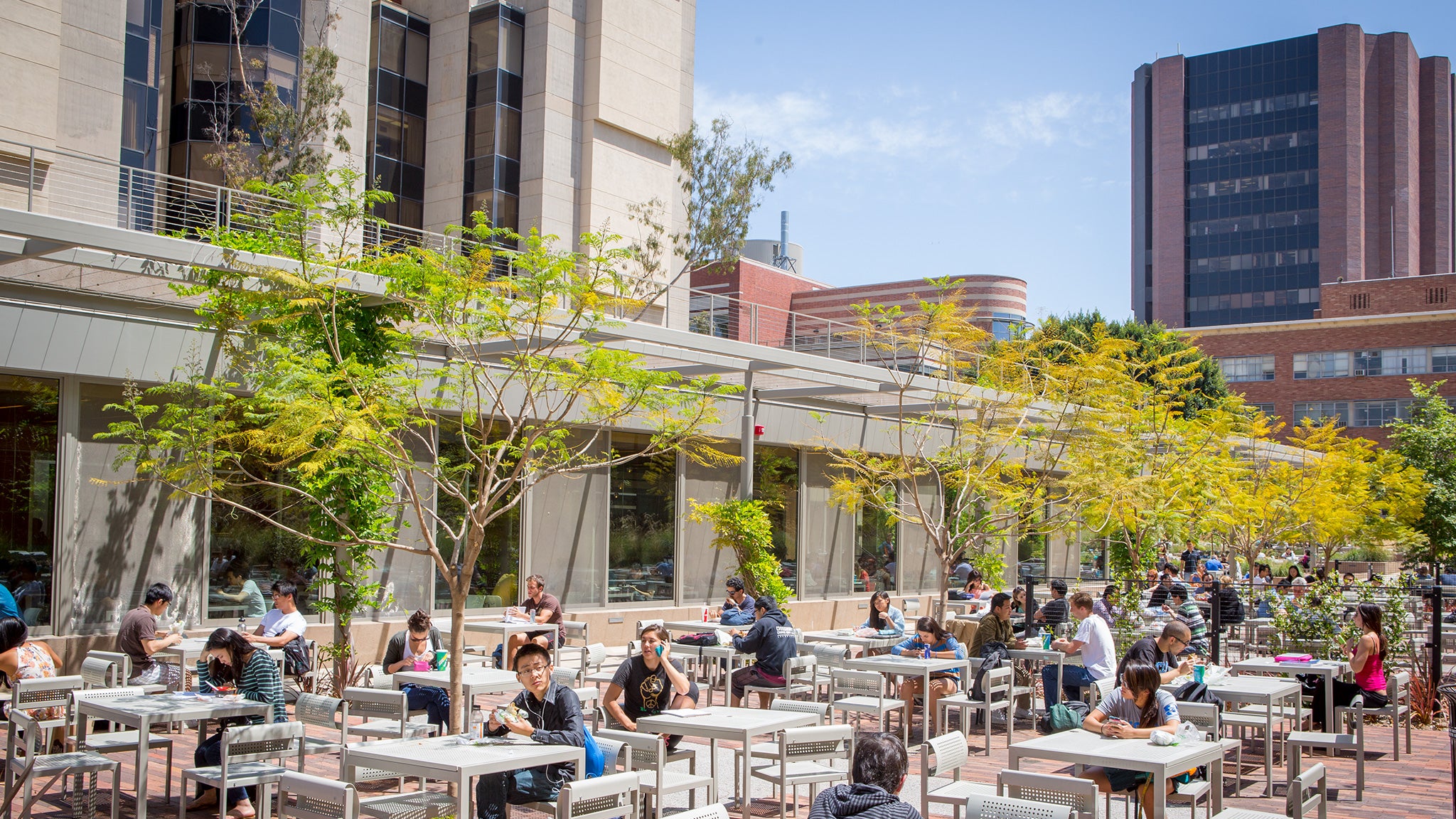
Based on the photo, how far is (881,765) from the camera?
5352mm

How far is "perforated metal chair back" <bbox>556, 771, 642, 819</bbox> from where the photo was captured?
5.92 metres

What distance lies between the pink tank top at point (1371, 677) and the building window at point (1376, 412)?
59.4 metres

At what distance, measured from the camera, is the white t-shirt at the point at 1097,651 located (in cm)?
1118

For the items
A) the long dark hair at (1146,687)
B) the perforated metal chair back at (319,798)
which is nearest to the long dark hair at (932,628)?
the long dark hair at (1146,687)

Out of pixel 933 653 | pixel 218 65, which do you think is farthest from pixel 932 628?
pixel 218 65

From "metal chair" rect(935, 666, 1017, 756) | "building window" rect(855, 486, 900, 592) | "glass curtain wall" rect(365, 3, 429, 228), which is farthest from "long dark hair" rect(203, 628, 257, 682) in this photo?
"glass curtain wall" rect(365, 3, 429, 228)

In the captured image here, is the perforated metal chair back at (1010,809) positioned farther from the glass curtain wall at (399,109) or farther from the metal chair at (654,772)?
the glass curtain wall at (399,109)

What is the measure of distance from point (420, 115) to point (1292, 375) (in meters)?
52.7

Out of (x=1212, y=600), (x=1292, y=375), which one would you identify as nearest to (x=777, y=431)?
(x=1212, y=600)

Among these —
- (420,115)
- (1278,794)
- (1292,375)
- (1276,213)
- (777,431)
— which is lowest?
(1278,794)

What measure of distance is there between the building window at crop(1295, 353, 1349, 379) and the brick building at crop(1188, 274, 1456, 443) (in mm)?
40

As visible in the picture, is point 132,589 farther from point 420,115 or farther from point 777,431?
point 420,115

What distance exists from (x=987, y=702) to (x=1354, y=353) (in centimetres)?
6419

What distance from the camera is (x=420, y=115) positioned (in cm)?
3641
